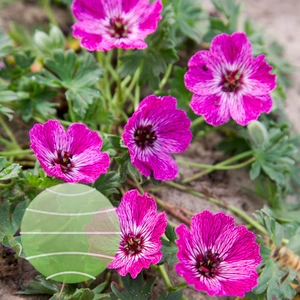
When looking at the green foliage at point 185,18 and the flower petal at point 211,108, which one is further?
the green foliage at point 185,18

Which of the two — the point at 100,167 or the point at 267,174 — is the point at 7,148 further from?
the point at 267,174

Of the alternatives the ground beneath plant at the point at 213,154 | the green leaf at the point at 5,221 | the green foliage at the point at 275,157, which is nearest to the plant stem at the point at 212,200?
the ground beneath plant at the point at 213,154

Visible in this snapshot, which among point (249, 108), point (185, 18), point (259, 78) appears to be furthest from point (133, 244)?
point (185, 18)

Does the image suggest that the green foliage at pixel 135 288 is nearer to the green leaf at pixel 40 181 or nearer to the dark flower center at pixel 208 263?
the dark flower center at pixel 208 263

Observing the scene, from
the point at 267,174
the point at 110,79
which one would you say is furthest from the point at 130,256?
the point at 110,79

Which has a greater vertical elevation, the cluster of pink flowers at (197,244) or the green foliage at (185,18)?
the green foliage at (185,18)

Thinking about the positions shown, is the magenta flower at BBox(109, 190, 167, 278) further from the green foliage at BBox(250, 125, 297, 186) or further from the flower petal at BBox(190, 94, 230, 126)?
the green foliage at BBox(250, 125, 297, 186)
